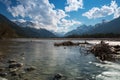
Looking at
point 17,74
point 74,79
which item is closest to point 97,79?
point 74,79

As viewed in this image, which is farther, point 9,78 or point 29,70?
point 29,70

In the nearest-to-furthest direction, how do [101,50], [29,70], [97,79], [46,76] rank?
1. [97,79]
2. [46,76]
3. [29,70]
4. [101,50]

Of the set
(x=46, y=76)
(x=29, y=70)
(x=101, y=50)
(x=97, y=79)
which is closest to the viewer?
(x=97, y=79)

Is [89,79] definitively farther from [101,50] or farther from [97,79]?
[101,50]

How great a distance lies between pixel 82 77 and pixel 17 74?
6706 millimetres

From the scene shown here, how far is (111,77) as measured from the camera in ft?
65.5

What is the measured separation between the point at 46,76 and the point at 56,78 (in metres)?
1.54

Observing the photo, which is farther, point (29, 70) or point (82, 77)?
point (29, 70)

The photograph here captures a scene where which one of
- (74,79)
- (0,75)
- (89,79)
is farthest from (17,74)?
(89,79)

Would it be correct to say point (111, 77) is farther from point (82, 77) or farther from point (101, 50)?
point (101, 50)

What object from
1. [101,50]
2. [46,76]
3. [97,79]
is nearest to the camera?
[97,79]

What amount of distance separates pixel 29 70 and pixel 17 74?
2.87m

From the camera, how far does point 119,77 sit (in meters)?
19.8

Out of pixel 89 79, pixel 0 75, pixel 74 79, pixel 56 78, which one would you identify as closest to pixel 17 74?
pixel 0 75
